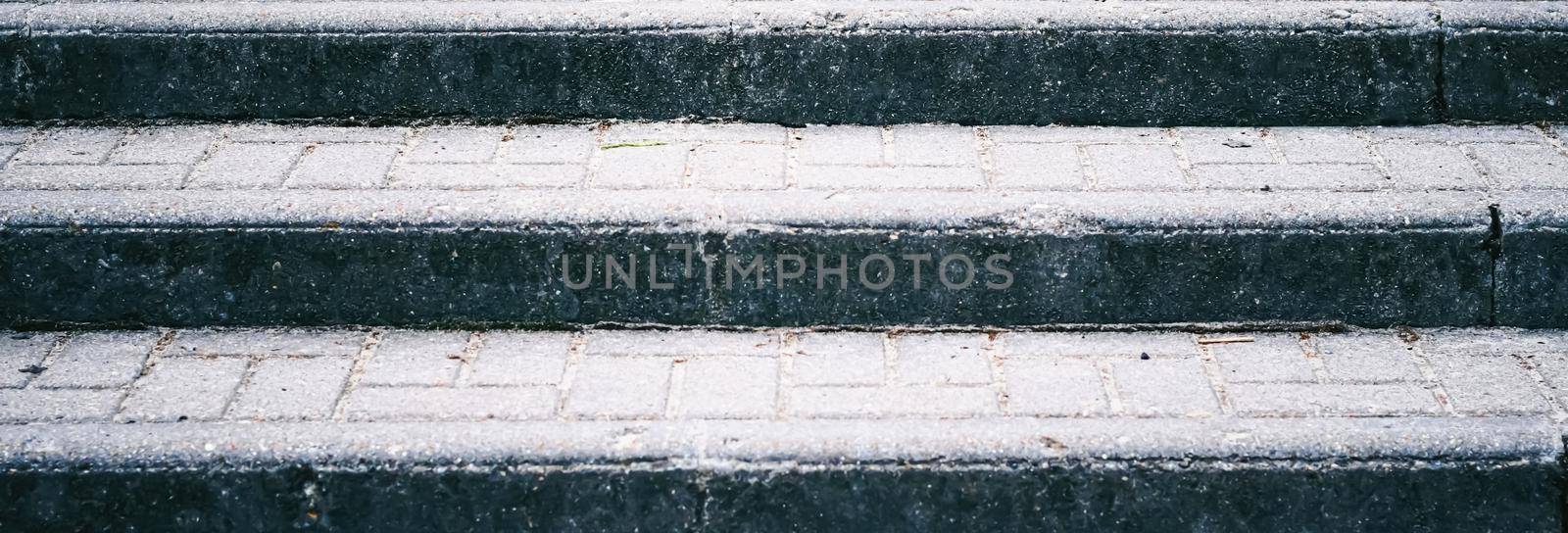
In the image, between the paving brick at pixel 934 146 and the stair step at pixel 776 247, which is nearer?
the stair step at pixel 776 247

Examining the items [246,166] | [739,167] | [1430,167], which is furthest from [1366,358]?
[246,166]

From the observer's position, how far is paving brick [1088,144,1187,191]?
2.73m

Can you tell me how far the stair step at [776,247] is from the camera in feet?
8.43

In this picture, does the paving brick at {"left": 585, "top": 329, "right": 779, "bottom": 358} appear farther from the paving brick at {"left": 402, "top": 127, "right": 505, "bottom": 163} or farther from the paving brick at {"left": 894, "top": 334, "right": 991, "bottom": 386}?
the paving brick at {"left": 402, "top": 127, "right": 505, "bottom": 163}

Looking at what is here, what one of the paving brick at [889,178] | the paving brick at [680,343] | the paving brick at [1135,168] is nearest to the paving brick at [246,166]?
the paving brick at [680,343]

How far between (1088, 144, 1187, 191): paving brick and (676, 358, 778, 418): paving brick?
0.83 m

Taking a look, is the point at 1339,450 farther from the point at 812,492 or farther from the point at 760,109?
the point at 760,109

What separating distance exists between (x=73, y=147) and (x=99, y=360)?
2.07ft

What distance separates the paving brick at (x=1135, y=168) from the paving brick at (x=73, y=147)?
2.20 meters

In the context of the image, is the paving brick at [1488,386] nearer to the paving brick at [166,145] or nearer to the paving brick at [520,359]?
the paving brick at [520,359]

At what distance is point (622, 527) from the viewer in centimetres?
230

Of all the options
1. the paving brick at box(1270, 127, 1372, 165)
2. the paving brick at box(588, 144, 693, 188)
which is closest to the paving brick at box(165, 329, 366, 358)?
the paving brick at box(588, 144, 693, 188)

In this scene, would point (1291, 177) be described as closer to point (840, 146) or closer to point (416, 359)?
point (840, 146)

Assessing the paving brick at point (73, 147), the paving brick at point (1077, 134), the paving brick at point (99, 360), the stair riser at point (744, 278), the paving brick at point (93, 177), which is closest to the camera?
the paving brick at point (99, 360)
